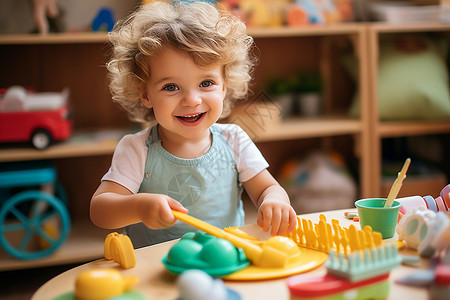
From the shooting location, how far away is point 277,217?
2.69ft

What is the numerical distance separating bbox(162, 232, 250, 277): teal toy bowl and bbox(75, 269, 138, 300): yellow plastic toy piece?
0.08 m

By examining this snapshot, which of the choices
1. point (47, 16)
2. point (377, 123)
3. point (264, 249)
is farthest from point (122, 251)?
point (377, 123)

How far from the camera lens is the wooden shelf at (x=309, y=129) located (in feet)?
6.59

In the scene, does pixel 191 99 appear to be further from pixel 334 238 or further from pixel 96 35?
pixel 96 35

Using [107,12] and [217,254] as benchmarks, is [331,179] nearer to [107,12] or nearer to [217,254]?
[107,12]

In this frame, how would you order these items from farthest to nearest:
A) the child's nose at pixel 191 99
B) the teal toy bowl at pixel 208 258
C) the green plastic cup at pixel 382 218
Answer: the child's nose at pixel 191 99 < the green plastic cup at pixel 382 218 < the teal toy bowl at pixel 208 258

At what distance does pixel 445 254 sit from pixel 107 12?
1.59 metres

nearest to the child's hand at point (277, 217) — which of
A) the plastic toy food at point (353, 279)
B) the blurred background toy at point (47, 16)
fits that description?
the plastic toy food at point (353, 279)

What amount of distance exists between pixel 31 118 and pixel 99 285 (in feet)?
4.45

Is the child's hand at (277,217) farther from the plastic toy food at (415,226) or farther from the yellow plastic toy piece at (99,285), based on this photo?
the yellow plastic toy piece at (99,285)

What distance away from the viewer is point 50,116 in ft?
6.05

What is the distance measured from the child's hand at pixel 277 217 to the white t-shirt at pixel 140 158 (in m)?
0.24

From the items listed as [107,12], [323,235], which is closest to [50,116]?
[107,12]

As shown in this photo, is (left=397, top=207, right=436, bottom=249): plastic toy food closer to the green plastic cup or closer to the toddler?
the green plastic cup
